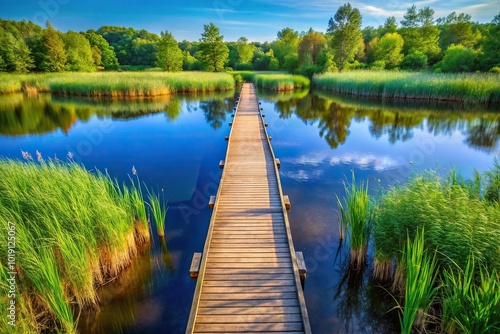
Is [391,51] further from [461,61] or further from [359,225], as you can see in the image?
[359,225]

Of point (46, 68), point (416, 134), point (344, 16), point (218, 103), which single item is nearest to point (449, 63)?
point (344, 16)

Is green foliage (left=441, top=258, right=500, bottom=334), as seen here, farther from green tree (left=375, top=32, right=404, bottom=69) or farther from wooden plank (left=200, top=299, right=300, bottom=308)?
green tree (left=375, top=32, right=404, bottom=69)

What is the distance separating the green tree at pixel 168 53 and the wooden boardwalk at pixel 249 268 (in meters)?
40.0

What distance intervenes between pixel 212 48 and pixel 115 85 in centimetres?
2038

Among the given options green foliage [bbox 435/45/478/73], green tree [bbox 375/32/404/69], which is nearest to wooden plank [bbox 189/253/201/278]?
green foliage [bbox 435/45/478/73]

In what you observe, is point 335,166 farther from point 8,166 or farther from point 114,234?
point 8,166

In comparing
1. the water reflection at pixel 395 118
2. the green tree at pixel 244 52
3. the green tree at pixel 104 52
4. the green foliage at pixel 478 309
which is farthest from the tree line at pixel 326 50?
the green foliage at pixel 478 309

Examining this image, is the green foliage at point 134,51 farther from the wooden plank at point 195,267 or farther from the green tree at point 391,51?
the wooden plank at point 195,267

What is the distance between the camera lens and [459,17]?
6062 cm

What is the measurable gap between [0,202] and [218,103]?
20.3 meters

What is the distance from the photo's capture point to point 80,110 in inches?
789

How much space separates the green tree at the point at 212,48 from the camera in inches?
1596

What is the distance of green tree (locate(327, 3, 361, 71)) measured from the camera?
3762 cm

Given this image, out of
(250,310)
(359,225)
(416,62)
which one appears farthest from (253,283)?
(416,62)
